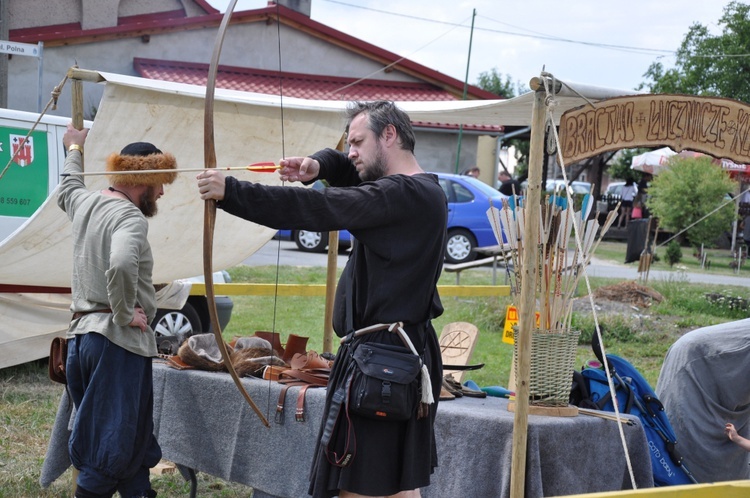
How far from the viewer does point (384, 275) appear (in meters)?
2.79

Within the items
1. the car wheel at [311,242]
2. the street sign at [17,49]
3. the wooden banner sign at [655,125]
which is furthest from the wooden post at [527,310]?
the car wheel at [311,242]

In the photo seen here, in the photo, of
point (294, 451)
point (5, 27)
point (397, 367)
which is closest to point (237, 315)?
point (5, 27)

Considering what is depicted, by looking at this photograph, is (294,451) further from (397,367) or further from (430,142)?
(430,142)

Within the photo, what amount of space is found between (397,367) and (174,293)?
406 centimetres

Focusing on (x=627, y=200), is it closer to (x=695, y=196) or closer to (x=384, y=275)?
(x=695, y=196)

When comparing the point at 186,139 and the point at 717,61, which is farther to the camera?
the point at 717,61

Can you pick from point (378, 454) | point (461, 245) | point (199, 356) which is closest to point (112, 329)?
point (199, 356)

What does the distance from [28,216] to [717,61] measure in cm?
2481

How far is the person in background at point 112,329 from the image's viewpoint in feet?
11.8

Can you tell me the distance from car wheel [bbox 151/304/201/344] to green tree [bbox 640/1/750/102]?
20.9 metres

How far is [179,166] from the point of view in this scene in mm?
5023

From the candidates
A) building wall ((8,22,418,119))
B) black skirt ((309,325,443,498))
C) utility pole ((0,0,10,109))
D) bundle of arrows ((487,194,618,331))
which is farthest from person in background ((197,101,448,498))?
building wall ((8,22,418,119))

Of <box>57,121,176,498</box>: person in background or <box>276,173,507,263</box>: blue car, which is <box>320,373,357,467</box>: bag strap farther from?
<box>276,173,507,263</box>: blue car

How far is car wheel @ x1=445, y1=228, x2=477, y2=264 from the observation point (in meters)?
14.4
